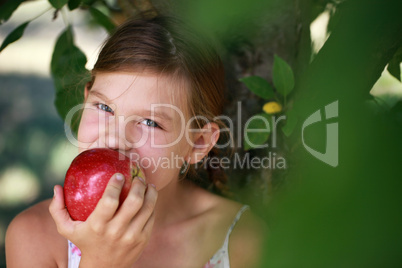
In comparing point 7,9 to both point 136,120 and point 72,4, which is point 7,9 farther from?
point 136,120

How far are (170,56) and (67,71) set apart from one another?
1.09 ft

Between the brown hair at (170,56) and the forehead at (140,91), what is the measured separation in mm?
21

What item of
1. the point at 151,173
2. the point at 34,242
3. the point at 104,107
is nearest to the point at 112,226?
the point at 151,173

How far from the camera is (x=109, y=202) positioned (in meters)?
0.73

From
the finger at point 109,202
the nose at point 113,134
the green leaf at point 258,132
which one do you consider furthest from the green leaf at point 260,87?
the finger at point 109,202

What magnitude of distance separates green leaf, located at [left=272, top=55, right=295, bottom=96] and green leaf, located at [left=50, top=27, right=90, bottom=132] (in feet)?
1.92

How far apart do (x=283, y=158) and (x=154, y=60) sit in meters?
0.44

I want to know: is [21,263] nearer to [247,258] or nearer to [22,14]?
[247,258]

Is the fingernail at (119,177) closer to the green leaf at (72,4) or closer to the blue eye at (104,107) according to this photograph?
the blue eye at (104,107)

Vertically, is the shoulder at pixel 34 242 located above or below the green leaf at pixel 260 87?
below

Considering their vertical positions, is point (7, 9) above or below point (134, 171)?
above

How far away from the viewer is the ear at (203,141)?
49.3 inches

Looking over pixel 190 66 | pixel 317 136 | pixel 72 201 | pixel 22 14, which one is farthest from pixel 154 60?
pixel 22 14

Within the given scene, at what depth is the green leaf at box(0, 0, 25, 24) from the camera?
106cm
